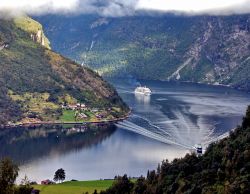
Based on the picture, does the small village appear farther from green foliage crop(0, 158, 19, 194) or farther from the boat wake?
green foliage crop(0, 158, 19, 194)

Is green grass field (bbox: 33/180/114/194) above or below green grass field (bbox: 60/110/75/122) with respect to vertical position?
below

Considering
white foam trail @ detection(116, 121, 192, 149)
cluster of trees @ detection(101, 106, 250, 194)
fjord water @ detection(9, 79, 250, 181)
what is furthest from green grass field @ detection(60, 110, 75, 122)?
cluster of trees @ detection(101, 106, 250, 194)

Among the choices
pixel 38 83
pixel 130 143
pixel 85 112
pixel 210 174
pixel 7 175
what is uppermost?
pixel 38 83

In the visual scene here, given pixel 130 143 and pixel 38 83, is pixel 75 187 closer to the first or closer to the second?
pixel 130 143

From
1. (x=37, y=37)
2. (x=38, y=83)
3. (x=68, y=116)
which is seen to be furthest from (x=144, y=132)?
(x=37, y=37)

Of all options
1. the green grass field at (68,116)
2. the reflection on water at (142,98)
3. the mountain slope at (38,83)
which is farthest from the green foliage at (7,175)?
the reflection on water at (142,98)

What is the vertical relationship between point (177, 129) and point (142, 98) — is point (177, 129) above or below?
below
